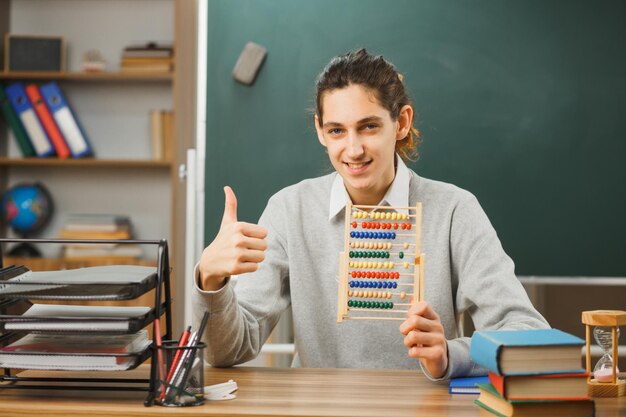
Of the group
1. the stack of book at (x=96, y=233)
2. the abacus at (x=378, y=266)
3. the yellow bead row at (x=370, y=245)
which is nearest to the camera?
the abacus at (x=378, y=266)

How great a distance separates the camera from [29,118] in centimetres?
421

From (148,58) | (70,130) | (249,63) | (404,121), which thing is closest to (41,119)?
(70,130)

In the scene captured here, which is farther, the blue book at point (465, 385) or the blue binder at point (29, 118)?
the blue binder at point (29, 118)

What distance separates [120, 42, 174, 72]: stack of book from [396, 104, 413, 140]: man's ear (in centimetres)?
236

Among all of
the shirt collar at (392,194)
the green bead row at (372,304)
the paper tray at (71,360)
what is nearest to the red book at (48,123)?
the shirt collar at (392,194)

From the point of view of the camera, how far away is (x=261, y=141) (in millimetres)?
3270

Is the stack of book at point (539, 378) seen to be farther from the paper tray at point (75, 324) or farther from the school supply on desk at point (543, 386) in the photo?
the paper tray at point (75, 324)

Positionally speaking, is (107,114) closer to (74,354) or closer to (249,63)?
(249,63)

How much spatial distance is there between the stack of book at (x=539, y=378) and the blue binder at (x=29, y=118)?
3454 millimetres

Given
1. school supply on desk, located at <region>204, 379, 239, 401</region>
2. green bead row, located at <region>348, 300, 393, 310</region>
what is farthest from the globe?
school supply on desk, located at <region>204, 379, 239, 401</region>

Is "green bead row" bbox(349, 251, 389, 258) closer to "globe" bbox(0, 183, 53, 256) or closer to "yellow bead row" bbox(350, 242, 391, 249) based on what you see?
"yellow bead row" bbox(350, 242, 391, 249)

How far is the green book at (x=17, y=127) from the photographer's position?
4.21m

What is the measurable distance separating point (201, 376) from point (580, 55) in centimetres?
239

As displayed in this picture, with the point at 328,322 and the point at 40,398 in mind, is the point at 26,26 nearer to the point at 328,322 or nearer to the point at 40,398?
the point at 328,322
